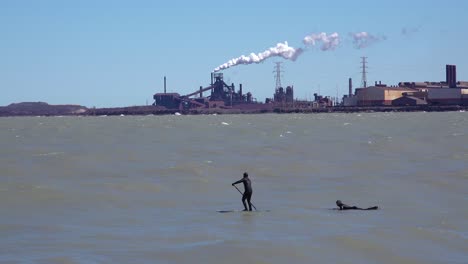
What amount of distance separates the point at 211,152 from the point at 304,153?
4.24m

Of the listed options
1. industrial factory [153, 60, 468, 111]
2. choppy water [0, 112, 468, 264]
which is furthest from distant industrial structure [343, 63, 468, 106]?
choppy water [0, 112, 468, 264]

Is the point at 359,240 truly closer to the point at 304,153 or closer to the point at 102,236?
the point at 102,236

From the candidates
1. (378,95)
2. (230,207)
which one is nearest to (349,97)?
(378,95)

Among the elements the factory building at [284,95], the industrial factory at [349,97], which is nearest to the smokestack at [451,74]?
the industrial factory at [349,97]

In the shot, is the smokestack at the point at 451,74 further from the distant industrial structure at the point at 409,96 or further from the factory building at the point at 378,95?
the factory building at the point at 378,95

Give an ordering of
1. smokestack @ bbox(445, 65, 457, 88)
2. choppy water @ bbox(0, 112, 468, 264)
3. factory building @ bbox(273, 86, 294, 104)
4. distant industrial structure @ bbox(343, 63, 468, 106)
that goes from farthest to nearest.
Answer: factory building @ bbox(273, 86, 294, 104)
smokestack @ bbox(445, 65, 457, 88)
distant industrial structure @ bbox(343, 63, 468, 106)
choppy water @ bbox(0, 112, 468, 264)

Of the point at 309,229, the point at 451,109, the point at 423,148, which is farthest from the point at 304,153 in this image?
the point at 451,109

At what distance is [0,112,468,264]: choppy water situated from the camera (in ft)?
46.0

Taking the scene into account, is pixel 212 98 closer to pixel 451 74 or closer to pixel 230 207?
pixel 451 74

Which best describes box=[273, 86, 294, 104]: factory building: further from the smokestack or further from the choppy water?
the choppy water

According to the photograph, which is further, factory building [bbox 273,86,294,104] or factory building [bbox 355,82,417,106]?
factory building [bbox 273,86,294,104]

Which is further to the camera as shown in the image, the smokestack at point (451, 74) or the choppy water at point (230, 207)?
the smokestack at point (451, 74)

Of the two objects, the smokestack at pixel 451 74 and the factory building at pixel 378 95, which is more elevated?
the smokestack at pixel 451 74

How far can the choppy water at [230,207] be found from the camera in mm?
14008
